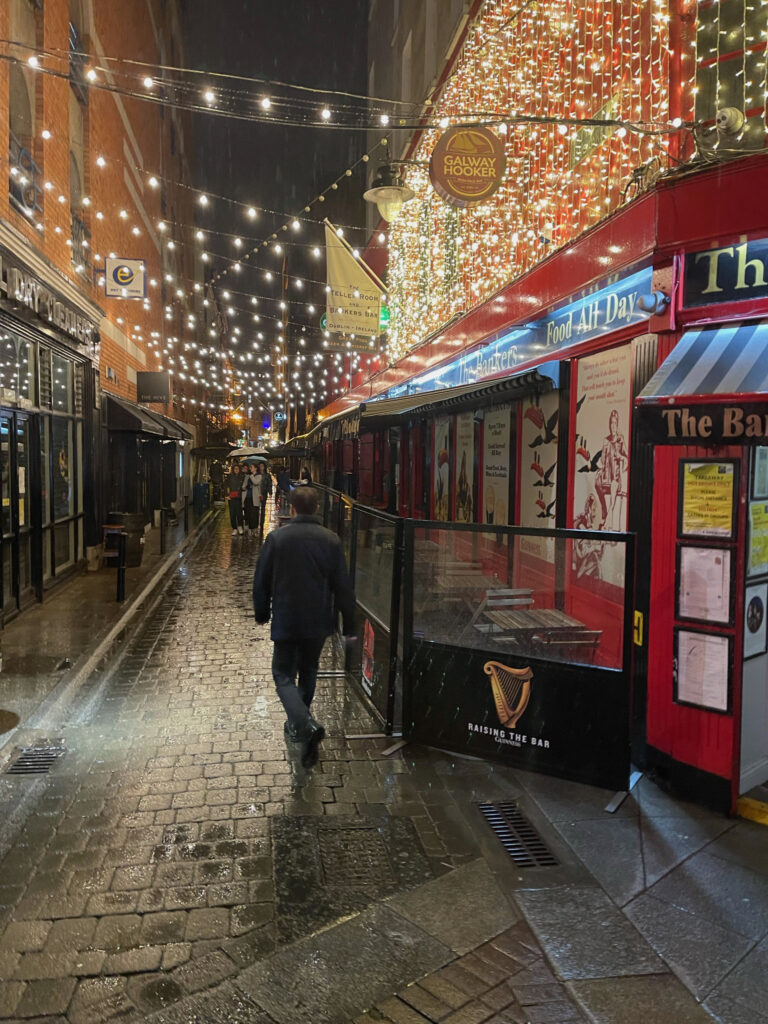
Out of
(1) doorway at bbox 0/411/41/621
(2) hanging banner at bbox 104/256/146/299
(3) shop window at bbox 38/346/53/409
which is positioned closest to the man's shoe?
(1) doorway at bbox 0/411/41/621

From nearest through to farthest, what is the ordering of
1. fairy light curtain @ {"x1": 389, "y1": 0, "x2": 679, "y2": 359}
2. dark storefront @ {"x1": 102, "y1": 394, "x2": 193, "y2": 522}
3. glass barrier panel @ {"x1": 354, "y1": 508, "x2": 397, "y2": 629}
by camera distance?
glass barrier panel @ {"x1": 354, "y1": 508, "x2": 397, "y2": 629} < fairy light curtain @ {"x1": 389, "y1": 0, "x2": 679, "y2": 359} < dark storefront @ {"x1": 102, "y1": 394, "x2": 193, "y2": 522}

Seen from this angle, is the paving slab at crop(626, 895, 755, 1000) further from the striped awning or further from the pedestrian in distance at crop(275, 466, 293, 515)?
the pedestrian in distance at crop(275, 466, 293, 515)

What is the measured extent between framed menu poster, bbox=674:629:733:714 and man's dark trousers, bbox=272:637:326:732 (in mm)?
2465

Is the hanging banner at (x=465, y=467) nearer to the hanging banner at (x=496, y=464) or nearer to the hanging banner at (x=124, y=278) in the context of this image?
the hanging banner at (x=496, y=464)

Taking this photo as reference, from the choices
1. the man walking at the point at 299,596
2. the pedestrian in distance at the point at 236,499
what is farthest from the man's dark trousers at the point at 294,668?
the pedestrian in distance at the point at 236,499

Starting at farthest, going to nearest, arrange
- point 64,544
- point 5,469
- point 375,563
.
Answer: point 64,544, point 5,469, point 375,563

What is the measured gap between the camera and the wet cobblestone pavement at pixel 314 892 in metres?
2.87

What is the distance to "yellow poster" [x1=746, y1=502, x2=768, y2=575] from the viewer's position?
4.62m

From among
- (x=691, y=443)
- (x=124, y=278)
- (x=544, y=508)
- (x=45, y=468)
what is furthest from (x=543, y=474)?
(x=124, y=278)

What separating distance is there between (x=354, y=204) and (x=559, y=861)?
170 ft

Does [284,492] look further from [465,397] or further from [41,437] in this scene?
[465,397]

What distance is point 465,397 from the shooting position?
9.28 m

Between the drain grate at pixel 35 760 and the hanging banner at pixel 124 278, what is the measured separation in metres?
10.8

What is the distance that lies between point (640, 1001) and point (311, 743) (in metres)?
2.60
